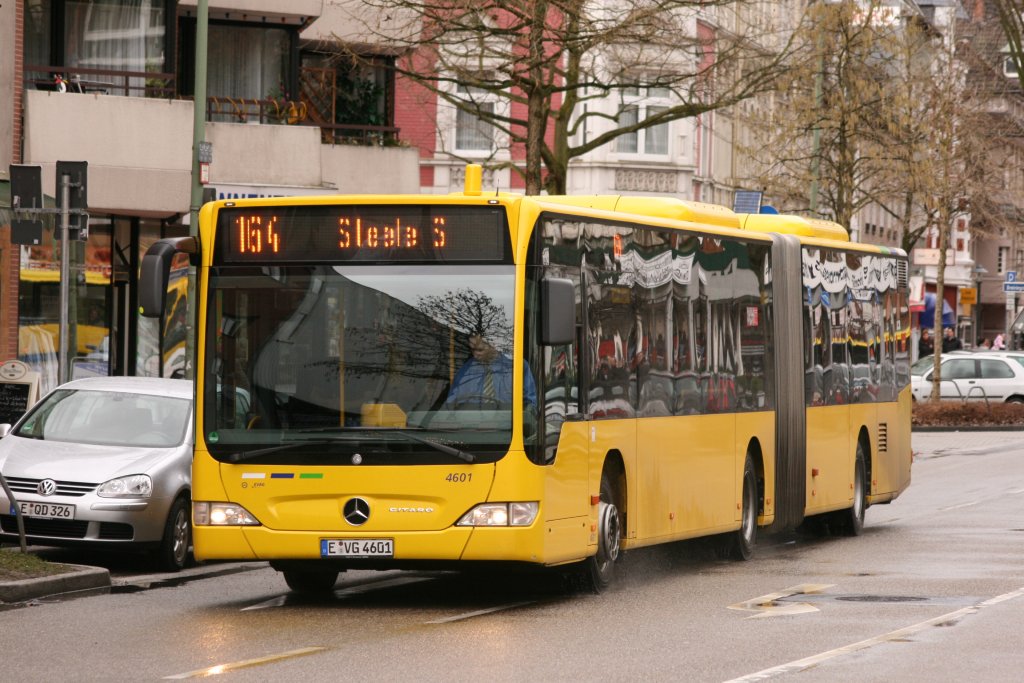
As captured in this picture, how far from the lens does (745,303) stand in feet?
58.4

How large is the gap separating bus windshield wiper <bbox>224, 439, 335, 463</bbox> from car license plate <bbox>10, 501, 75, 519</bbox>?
3227 mm

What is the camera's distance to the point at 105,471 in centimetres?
1647

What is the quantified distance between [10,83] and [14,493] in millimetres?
14629

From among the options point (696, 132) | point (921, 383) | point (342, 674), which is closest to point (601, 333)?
point (342, 674)

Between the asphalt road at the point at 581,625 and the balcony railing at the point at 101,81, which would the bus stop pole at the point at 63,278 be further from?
the balcony railing at the point at 101,81

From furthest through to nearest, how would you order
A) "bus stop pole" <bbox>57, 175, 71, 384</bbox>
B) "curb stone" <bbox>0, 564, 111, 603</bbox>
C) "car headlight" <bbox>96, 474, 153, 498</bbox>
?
"bus stop pole" <bbox>57, 175, 71, 384</bbox>, "car headlight" <bbox>96, 474, 153, 498</bbox>, "curb stone" <bbox>0, 564, 111, 603</bbox>

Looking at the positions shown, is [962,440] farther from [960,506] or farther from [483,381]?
[483,381]

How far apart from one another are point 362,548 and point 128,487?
3.84 metres

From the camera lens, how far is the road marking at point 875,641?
10211 mm

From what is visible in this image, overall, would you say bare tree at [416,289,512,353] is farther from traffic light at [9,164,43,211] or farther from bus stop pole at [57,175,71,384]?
traffic light at [9,164,43,211]

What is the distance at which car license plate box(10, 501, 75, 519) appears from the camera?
1619 centimetres

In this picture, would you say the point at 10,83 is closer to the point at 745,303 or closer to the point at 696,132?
the point at 745,303

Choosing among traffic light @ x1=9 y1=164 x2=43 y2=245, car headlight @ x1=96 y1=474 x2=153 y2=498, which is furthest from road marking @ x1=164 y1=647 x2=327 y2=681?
traffic light @ x1=9 y1=164 x2=43 y2=245

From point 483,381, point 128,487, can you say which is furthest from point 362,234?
point 128,487
